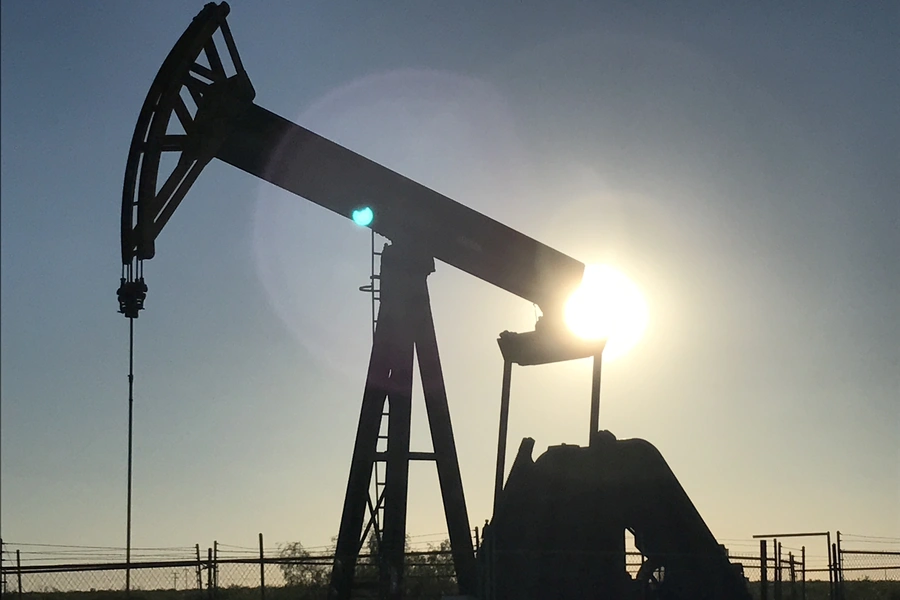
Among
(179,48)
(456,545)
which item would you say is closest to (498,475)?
(456,545)

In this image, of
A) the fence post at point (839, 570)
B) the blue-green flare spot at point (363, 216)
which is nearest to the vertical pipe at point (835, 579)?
the fence post at point (839, 570)

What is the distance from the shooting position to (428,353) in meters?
12.8

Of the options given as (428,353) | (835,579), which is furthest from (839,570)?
(428,353)

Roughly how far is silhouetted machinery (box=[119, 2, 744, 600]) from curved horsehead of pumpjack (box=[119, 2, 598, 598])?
0.01m

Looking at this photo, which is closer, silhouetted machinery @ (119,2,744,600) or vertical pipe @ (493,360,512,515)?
silhouetted machinery @ (119,2,744,600)

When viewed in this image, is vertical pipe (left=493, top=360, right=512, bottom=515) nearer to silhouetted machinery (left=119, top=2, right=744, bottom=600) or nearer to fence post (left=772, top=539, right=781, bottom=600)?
silhouetted machinery (left=119, top=2, right=744, bottom=600)

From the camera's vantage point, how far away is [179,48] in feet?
35.9

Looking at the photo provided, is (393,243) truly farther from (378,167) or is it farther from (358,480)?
(358,480)

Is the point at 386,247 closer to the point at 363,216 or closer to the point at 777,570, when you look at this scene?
the point at 363,216

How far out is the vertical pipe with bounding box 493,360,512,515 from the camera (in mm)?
12344

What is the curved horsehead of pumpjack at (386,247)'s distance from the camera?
10914 mm

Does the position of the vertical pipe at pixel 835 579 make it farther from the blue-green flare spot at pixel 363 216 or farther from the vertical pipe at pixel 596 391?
the blue-green flare spot at pixel 363 216

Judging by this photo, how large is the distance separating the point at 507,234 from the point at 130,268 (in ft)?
14.7

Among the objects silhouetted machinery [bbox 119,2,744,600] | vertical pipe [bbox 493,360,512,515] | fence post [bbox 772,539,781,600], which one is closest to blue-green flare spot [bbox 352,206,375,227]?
silhouetted machinery [bbox 119,2,744,600]
